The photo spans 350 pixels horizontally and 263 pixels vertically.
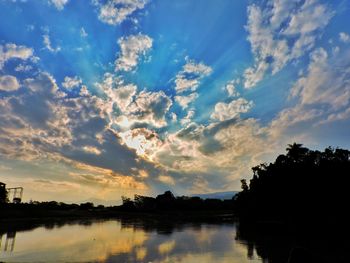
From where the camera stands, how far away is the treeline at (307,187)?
71.0 meters

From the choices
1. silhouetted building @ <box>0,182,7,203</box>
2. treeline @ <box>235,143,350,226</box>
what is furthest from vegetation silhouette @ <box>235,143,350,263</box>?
silhouetted building @ <box>0,182,7,203</box>

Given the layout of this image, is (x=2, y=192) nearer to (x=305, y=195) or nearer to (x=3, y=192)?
(x=3, y=192)

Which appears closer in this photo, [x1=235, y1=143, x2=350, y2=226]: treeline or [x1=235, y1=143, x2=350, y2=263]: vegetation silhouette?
[x1=235, y1=143, x2=350, y2=263]: vegetation silhouette

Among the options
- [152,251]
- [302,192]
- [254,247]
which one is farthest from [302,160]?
[152,251]

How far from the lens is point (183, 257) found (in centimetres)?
3441

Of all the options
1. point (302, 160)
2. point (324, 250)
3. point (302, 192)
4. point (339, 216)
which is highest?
point (302, 160)

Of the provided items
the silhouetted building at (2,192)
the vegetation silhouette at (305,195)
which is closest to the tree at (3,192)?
the silhouetted building at (2,192)

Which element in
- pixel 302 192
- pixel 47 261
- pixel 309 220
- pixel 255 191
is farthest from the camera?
pixel 255 191

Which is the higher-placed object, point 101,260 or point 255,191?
point 255,191

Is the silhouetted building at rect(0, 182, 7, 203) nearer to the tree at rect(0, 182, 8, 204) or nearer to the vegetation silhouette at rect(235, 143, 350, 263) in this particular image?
the tree at rect(0, 182, 8, 204)

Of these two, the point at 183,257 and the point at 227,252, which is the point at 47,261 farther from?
the point at 227,252

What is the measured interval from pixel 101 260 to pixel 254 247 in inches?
759

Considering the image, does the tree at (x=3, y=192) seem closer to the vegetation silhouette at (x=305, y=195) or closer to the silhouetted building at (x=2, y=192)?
the silhouetted building at (x=2, y=192)

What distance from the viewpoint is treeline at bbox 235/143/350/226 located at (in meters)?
71.0
